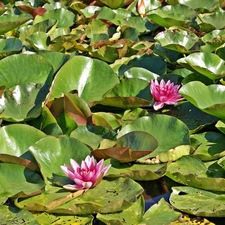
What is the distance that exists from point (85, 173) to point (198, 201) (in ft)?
1.16

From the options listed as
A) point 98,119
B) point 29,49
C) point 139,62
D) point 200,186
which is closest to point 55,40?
point 29,49

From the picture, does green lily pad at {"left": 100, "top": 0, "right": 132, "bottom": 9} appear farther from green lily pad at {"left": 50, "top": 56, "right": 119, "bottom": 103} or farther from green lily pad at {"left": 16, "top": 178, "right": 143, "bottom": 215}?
green lily pad at {"left": 16, "top": 178, "right": 143, "bottom": 215}

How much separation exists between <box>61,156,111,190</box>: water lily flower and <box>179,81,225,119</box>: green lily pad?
1.49 feet

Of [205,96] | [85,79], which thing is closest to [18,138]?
[85,79]

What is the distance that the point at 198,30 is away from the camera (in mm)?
2715

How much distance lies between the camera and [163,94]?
6.31ft

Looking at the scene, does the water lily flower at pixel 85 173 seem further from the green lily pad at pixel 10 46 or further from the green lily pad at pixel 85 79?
the green lily pad at pixel 10 46

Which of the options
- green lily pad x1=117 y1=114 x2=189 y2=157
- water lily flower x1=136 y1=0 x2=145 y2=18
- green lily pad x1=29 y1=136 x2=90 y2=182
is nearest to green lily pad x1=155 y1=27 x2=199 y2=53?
water lily flower x1=136 y1=0 x2=145 y2=18

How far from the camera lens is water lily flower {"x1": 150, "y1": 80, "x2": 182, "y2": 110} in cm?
192

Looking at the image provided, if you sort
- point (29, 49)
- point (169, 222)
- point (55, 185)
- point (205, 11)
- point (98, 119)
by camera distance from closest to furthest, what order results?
1. point (169, 222)
2. point (55, 185)
3. point (98, 119)
4. point (29, 49)
5. point (205, 11)

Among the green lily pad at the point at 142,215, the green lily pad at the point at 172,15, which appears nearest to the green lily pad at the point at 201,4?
the green lily pad at the point at 172,15

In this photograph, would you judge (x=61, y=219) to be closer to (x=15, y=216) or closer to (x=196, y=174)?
(x=15, y=216)

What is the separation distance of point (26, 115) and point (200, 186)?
681 millimetres

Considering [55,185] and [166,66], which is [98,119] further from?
[166,66]
